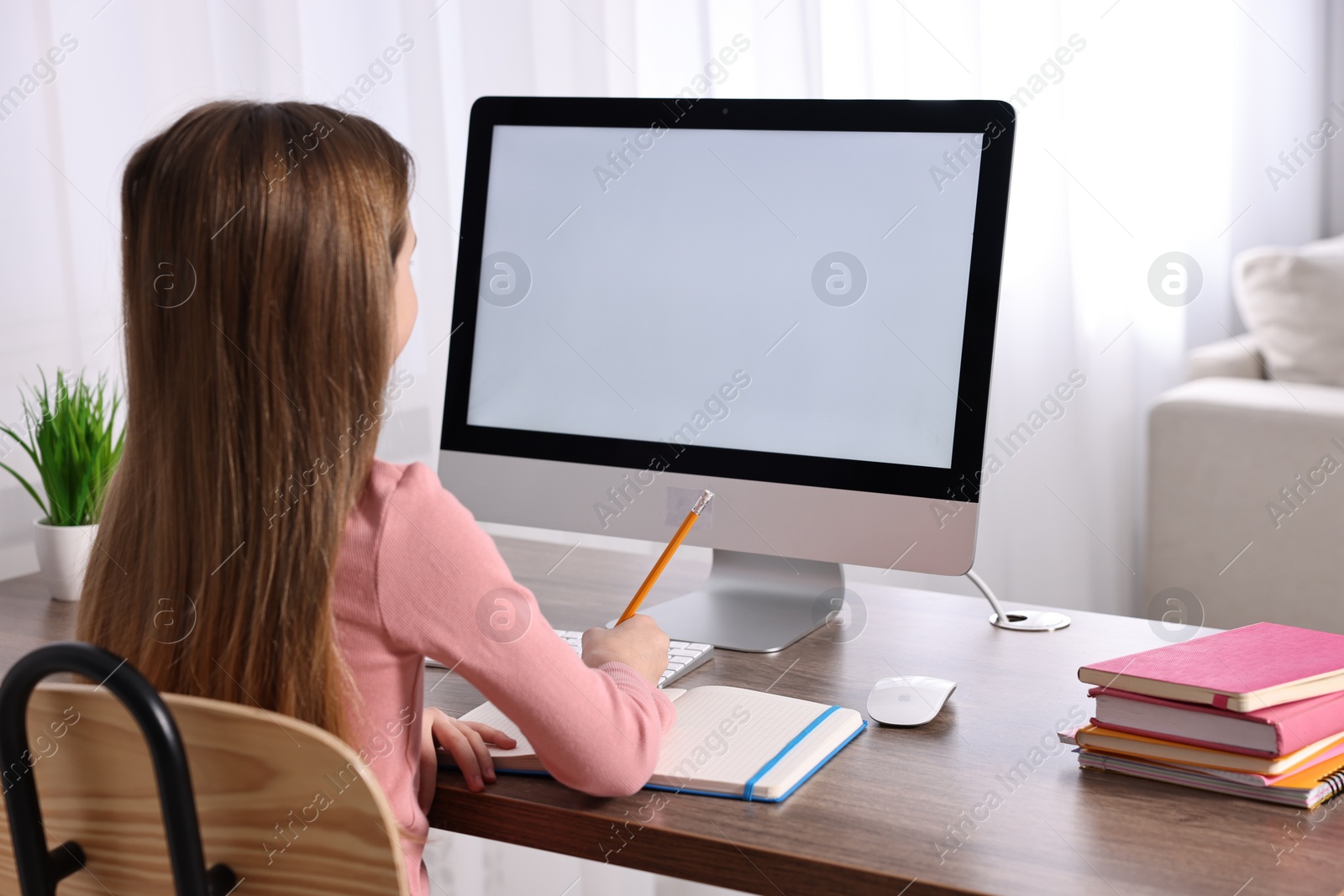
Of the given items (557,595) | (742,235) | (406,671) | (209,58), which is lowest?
(557,595)

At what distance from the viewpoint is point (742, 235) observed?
117 centimetres

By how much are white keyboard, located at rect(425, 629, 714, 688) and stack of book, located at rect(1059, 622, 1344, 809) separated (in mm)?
336

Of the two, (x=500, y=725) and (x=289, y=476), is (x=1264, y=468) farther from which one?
(x=289, y=476)

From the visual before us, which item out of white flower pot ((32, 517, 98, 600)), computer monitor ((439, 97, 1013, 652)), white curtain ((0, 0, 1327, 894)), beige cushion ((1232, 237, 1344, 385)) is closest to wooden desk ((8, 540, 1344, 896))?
computer monitor ((439, 97, 1013, 652))

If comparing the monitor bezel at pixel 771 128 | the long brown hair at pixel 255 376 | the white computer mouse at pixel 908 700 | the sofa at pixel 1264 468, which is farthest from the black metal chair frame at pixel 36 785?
the sofa at pixel 1264 468

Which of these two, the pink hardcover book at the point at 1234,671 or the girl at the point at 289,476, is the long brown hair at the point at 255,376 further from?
the pink hardcover book at the point at 1234,671

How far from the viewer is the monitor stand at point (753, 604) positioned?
3.80ft

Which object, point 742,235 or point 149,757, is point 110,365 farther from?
point 149,757

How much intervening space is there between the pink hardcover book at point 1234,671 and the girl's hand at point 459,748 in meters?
0.44

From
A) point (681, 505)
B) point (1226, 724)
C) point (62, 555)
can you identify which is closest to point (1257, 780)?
point (1226, 724)

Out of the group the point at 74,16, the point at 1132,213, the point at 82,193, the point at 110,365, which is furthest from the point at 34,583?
the point at 1132,213

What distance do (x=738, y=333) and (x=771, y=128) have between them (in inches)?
7.9

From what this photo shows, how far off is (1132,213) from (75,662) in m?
2.68

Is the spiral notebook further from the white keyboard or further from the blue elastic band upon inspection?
the white keyboard
